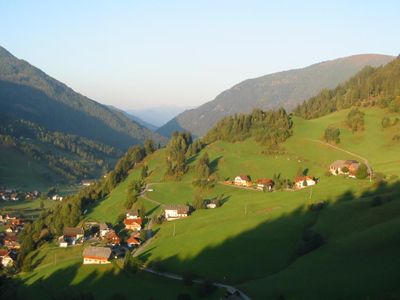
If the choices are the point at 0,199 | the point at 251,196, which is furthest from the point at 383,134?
the point at 0,199

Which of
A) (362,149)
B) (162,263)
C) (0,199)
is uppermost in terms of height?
(362,149)

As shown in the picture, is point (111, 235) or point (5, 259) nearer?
point (111, 235)

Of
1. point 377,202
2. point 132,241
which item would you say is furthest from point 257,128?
point 377,202

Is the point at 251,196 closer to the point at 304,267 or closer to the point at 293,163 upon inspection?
the point at 293,163

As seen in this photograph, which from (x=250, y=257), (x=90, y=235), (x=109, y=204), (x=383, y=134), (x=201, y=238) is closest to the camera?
(x=250, y=257)

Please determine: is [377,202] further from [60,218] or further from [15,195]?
[15,195]

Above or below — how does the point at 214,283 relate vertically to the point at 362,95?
below
